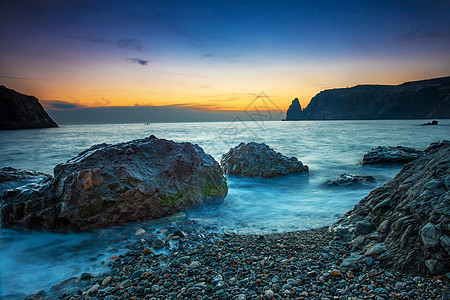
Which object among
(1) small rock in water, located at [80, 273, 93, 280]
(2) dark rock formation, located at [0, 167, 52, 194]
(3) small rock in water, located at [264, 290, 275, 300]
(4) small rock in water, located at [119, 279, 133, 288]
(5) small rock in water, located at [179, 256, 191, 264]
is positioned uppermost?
(2) dark rock formation, located at [0, 167, 52, 194]

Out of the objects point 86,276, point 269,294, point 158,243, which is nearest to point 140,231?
point 158,243

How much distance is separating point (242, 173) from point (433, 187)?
6045 millimetres

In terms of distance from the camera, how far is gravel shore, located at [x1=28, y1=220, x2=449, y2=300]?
84.4 inches

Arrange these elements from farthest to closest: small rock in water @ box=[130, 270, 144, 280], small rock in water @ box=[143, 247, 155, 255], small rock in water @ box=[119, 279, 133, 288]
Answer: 1. small rock in water @ box=[143, 247, 155, 255]
2. small rock in water @ box=[130, 270, 144, 280]
3. small rock in water @ box=[119, 279, 133, 288]

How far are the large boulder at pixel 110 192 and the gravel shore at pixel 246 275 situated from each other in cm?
113

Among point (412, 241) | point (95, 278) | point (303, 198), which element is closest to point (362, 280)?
point (412, 241)

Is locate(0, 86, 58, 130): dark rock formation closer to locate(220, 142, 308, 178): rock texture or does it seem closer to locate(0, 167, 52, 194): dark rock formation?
locate(0, 167, 52, 194): dark rock formation

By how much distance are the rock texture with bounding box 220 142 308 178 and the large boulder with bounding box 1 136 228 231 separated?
3.26 meters

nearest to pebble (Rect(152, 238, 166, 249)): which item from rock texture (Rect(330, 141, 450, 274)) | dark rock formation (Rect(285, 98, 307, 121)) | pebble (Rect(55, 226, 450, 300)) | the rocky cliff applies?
pebble (Rect(55, 226, 450, 300))

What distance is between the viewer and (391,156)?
33.2ft

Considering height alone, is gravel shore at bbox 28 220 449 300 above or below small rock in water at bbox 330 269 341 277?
below

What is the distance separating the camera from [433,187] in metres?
2.85

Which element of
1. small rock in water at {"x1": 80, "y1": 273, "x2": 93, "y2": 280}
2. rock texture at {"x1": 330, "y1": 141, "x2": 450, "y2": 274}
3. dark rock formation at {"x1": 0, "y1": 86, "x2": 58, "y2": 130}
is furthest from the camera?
dark rock formation at {"x1": 0, "y1": 86, "x2": 58, "y2": 130}

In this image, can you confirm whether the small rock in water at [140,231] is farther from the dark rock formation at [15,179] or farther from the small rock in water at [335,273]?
the dark rock formation at [15,179]
